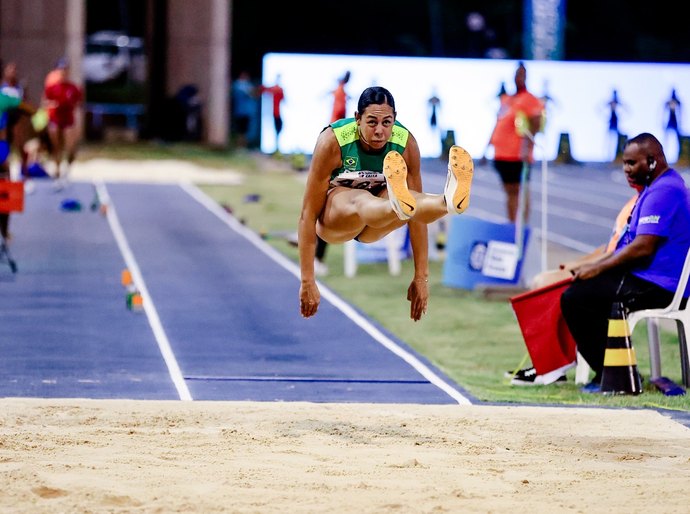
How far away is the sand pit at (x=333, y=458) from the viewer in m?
6.23

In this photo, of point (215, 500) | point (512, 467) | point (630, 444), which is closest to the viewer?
point (215, 500)

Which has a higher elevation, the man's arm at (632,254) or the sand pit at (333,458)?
the man's arm at (632,254)

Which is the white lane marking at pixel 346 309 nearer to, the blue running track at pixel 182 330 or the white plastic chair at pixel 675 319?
the blue running track at pixel 182 330

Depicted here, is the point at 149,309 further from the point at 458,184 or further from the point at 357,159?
the point at 458,184

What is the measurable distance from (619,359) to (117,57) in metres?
32.6

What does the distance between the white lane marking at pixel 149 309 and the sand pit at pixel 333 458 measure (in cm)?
97

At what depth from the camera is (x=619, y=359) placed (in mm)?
9305

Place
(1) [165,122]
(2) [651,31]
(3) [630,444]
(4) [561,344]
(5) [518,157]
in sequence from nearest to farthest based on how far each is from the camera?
(3) [630,444] < (4) [561,344] < (5) [518,157] < (1) [165,122] < (2) [651,31]

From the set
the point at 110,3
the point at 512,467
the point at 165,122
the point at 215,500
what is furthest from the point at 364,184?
the point at 110,3

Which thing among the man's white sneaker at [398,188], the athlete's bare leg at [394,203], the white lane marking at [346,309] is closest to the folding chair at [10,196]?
the white lane marking at [346,309]

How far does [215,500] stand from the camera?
6.17 metres

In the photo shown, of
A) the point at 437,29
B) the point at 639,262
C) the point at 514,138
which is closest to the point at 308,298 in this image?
the point at 639,262

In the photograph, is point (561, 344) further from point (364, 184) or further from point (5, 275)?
point (5, 275)

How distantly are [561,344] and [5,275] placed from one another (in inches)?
282
